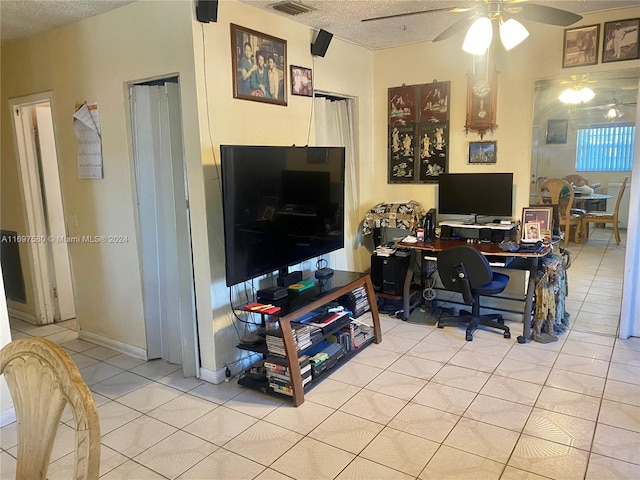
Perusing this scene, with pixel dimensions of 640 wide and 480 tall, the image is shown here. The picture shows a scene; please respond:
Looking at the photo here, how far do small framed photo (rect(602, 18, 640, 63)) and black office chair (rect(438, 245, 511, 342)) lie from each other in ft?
6.05

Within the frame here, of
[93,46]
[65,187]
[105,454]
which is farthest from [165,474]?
[93,46]

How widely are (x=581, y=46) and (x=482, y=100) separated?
82 cm

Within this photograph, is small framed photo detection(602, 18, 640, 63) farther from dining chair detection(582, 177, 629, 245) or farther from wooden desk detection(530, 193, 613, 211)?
wooden desk detection(530, 193, 613, 211)

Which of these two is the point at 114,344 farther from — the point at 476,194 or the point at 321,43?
the point at 476,194

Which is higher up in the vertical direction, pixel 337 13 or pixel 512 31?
pixel 337 13

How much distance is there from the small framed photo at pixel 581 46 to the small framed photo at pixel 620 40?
0.06m

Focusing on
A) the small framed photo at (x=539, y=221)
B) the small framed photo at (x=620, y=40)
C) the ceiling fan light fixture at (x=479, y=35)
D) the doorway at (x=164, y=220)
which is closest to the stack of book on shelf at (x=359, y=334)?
the doorway at (x=164, y=220)

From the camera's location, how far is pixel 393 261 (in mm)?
4180

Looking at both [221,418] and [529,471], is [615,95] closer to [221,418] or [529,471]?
[529,471]

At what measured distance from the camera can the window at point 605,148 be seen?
3482mm

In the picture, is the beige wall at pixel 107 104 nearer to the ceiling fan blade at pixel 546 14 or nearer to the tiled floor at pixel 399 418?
the tiled floor at pixel 399 418

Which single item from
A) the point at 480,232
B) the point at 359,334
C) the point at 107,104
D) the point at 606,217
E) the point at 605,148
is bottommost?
the point at 359,334

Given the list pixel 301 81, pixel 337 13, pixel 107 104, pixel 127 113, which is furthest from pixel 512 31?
pixel 107 104

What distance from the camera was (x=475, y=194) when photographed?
404 centimetres
